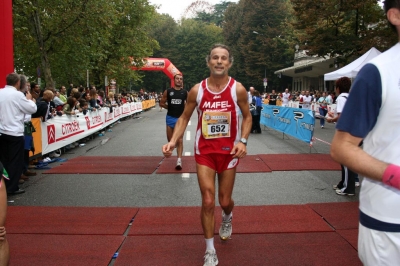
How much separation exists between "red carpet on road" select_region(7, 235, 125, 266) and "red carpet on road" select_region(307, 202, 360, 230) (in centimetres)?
274

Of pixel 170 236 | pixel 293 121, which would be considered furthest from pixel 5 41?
pixel 293 121

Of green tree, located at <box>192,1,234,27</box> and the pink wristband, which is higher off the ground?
green tree, located at <box>192,1,234,27</box>

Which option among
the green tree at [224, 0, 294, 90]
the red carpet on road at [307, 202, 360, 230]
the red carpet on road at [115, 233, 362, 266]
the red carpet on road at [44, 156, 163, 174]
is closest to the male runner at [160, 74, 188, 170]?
the red carpet on road at [44, 156, 163, 174]

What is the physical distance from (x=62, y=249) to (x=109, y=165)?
5.54 metres

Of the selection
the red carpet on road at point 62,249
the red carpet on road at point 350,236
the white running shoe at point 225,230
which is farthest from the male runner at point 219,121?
the red carpet on road at point 350,236

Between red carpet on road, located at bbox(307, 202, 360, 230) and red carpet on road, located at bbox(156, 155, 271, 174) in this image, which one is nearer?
red carpet on road, located at bbox(307, 202, 360, 230)

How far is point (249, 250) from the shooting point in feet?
14.8

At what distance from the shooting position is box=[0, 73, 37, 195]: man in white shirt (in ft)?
22.4

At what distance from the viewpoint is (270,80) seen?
64.4m

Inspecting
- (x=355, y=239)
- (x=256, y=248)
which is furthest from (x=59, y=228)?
(x=355, y=239)

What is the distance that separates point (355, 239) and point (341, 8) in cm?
2195

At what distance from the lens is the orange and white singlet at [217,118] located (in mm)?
4203

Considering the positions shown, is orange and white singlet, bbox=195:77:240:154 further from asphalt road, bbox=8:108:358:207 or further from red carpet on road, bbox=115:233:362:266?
asphalt road, bbox=8:108:358:207

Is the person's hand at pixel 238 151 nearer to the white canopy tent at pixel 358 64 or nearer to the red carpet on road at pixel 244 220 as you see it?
the red carpet on road at pixel 244 220
